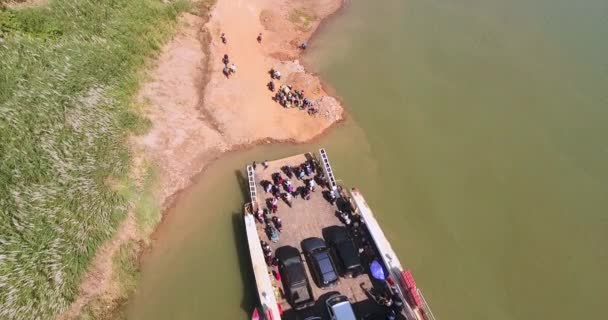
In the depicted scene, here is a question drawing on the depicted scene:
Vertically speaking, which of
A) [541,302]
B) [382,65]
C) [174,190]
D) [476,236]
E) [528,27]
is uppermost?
[528,27]

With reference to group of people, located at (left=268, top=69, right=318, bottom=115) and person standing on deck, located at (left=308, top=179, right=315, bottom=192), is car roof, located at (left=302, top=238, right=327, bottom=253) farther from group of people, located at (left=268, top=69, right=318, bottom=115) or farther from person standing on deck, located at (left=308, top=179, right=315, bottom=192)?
group of people, located at (left=268, top=69, right=318, bottom=115)

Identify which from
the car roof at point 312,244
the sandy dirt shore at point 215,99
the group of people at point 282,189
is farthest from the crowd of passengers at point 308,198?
the sandy dirt shore at point 215,99

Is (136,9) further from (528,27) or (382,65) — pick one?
(528,27)

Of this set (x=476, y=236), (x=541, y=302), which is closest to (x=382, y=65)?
(x=476, y=236)

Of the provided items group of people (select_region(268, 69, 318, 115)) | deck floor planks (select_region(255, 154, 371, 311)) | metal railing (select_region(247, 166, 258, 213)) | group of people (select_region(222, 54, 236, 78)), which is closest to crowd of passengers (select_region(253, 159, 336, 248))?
deck floor planks (select_region(255, 154, 371, 311))

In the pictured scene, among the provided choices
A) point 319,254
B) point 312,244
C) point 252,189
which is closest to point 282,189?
point 252,189

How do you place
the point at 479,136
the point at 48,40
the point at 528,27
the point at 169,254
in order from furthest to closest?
A: the point at 528,27 < the point at 479,136 < the point at 48,40 < the point at 169,254
